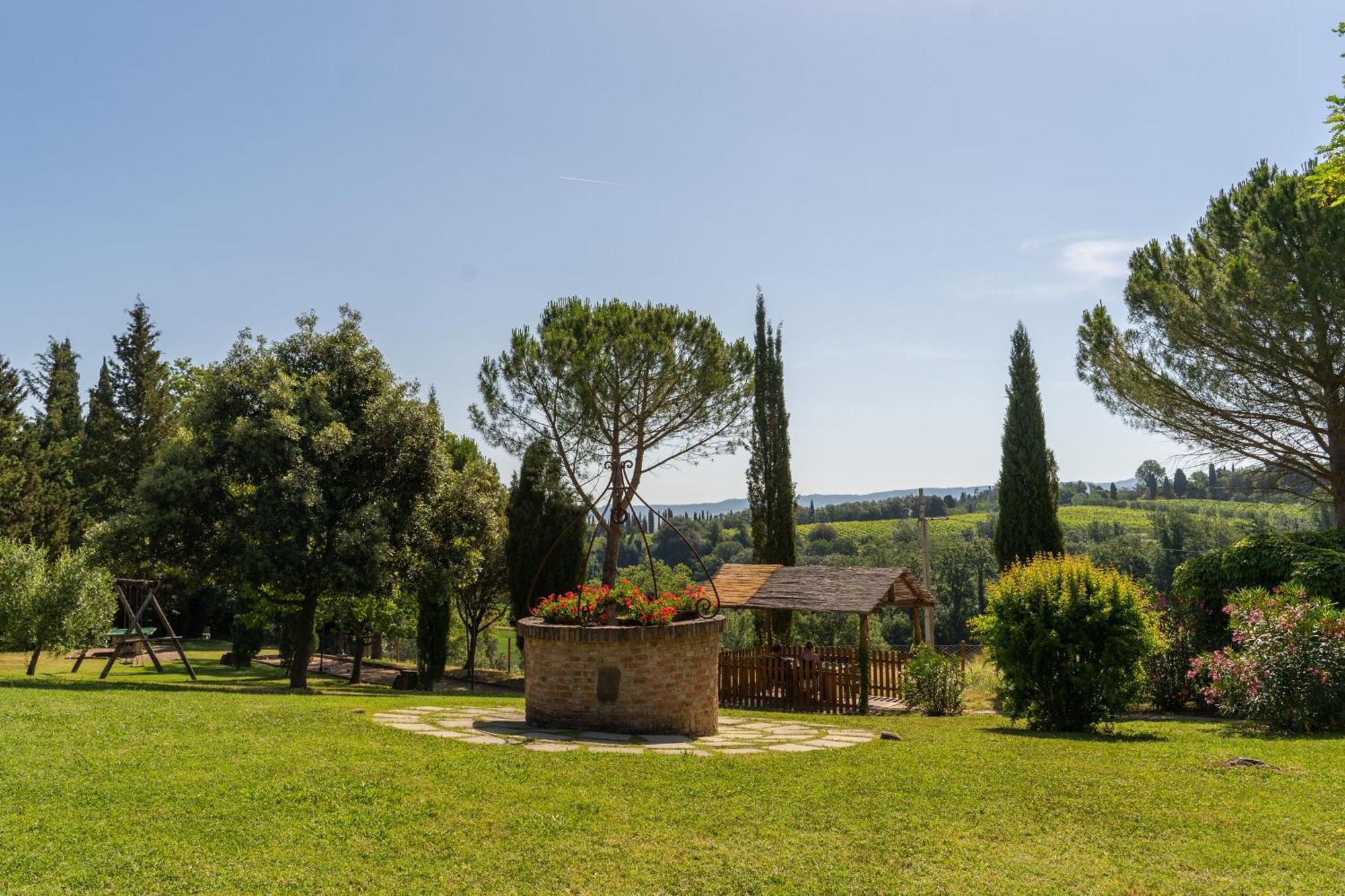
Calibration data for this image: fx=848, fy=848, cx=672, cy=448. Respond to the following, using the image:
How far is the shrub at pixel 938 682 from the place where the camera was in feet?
45.6

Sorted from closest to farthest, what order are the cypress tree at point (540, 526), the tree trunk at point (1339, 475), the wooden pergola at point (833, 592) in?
the wooden pergola at point (833, 592), the tree trunk at point (1339, 475), the cypress tree at point (540, 526)

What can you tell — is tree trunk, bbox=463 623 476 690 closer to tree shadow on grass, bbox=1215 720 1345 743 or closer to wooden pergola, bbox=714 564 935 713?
wooden pergola, bbox=714 564 935 713

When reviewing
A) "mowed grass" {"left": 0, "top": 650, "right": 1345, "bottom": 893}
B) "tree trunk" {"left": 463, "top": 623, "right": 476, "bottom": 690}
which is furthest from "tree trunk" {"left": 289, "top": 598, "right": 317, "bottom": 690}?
"mowed grass" {"left": 0, "top": 650, "right": 1345, "bottom": 893}

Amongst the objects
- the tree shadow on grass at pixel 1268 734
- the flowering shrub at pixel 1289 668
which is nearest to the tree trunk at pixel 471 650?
the tree shadow on grass at pixel 1268 734

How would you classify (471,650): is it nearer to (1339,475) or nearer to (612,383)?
(612,383)

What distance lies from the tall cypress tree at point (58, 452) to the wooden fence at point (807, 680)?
19409 mm

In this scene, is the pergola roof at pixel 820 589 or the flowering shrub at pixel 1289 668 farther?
the pergola roof at pixel 820 589

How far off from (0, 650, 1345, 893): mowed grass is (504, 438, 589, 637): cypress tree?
15.1 meters

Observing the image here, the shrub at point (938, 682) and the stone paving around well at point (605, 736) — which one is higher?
the stone paving around well at point (605, 736)

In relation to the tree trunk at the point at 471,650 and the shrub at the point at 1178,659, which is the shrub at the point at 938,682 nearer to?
the shrub at the point at 1178,659

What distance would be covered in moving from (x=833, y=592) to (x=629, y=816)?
1192cm

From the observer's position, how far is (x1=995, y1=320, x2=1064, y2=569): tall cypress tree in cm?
2502

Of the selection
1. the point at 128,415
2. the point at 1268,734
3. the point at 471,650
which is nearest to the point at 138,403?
the point at 128,415

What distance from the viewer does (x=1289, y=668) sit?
9.45 m
